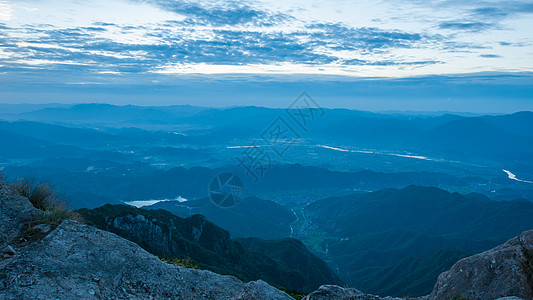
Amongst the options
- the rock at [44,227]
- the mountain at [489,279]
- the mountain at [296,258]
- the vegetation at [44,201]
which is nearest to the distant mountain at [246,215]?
the mountain at [296,258]

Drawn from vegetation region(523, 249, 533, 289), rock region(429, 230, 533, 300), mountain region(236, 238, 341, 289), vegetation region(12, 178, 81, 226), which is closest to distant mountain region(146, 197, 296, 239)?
mountain region(236, 238, 341, 289)

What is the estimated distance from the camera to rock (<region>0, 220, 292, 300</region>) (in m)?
7.68

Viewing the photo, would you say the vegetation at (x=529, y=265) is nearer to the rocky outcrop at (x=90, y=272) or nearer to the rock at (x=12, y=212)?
the rocky outcrop at (x=90, y=272)

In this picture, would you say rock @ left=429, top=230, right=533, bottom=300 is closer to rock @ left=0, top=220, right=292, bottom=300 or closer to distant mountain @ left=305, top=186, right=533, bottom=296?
rock @ left=0, top=220, right=292, bottom=300

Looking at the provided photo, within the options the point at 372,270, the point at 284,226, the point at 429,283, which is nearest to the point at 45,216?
the point at 429,283

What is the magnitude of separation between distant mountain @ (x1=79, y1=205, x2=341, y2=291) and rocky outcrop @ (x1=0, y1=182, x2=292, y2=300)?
81.9 feet

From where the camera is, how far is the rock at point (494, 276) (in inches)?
397

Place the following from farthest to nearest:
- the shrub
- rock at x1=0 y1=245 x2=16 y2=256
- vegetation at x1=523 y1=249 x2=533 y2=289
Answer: the shrub, vegetation at x1=523 y1=249 x2=533 y2=289, rock at x1=0 y1=245 x2=16 y2=256

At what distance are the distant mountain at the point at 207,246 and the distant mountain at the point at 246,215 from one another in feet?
135

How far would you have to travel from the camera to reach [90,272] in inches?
347

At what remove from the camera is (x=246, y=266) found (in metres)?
62.1

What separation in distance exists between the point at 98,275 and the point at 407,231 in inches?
5413

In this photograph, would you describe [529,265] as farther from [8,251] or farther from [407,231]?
[407,231]

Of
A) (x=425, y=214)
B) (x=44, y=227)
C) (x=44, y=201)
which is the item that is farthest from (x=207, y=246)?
(x=425, y=214)
